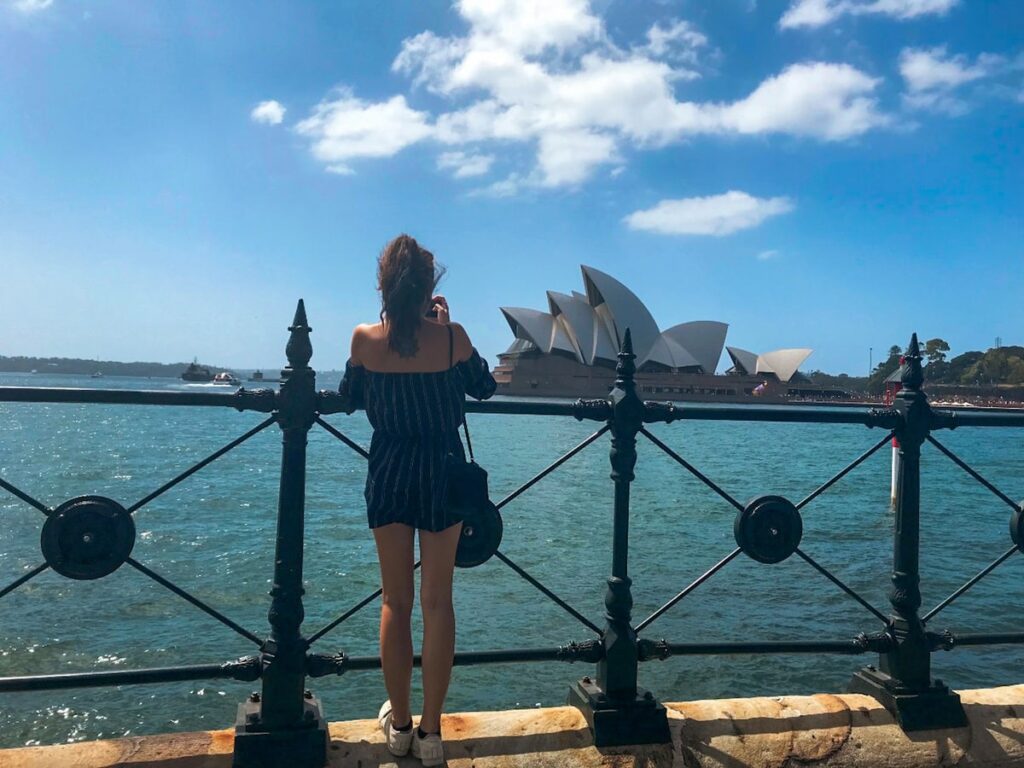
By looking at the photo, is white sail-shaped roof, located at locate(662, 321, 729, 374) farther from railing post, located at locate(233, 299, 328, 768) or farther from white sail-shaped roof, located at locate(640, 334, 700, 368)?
railing post, located at locate(233, 299, 328, 768)

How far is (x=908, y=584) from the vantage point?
7.55ft

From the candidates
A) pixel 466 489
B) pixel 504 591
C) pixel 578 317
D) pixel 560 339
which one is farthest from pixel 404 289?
pixel 560 339

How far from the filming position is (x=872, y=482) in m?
18.8

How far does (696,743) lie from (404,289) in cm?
130

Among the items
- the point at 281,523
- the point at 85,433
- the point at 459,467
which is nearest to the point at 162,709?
the point at 281,523

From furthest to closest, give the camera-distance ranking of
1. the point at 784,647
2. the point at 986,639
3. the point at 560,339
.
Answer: the point at 560,339 → the point at 986,639 → the point at 784,647

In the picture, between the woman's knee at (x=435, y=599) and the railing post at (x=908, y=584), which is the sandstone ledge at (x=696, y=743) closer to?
the railing post at (x=908, y=584)

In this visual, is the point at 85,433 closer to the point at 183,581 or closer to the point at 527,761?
the point at 183,581

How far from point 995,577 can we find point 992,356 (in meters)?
88.8

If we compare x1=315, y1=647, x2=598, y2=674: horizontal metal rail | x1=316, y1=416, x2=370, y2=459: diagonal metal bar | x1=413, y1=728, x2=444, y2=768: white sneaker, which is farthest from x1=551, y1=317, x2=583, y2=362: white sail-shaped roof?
x1=413, y1=728, x2=444, y2=768: white sneaker

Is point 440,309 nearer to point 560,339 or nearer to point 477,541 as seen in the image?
point 477,541

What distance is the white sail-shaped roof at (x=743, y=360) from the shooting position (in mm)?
68688

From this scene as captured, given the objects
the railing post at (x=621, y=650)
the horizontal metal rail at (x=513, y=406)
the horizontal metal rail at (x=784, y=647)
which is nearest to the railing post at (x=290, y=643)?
the horizontal metal rail at (x=513, y=406)

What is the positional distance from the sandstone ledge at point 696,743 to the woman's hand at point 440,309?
973 millimetres
